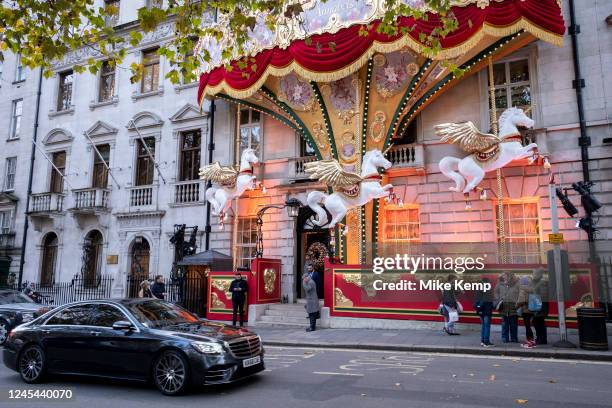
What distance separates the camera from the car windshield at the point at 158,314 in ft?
27.5

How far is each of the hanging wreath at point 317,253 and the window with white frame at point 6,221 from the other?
1934 cm

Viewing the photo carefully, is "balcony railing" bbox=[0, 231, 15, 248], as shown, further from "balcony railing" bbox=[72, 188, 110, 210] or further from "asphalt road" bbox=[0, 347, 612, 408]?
"asphalt road" bbox=[0, 347, 612, 408]

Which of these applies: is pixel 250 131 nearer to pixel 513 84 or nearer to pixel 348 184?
pixel 348 184

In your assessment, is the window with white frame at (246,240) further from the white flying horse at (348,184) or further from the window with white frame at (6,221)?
the window with white frame at (6,221)

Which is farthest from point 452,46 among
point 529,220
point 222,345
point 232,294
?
point 222,345

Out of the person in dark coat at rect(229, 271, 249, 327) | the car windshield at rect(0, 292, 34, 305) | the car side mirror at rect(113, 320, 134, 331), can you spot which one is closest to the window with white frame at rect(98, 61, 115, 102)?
the car windshield at rect(0, 292, 34, 305)

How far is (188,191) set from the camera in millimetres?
23391

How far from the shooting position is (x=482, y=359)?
11.0 metres

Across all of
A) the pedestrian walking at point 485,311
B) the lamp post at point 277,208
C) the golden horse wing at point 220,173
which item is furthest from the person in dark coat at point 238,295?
the pedestrian walking at point 485,311

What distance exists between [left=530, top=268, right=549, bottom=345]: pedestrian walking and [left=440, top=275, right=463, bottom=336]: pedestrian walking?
7.09 feet

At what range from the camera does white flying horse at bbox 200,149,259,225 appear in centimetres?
2017

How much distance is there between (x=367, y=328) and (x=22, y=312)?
10646 mm

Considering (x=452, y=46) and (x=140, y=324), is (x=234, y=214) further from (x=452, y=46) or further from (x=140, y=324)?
(x=140, y=324)

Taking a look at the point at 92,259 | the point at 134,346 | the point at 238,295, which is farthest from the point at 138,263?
the point at 134,346
